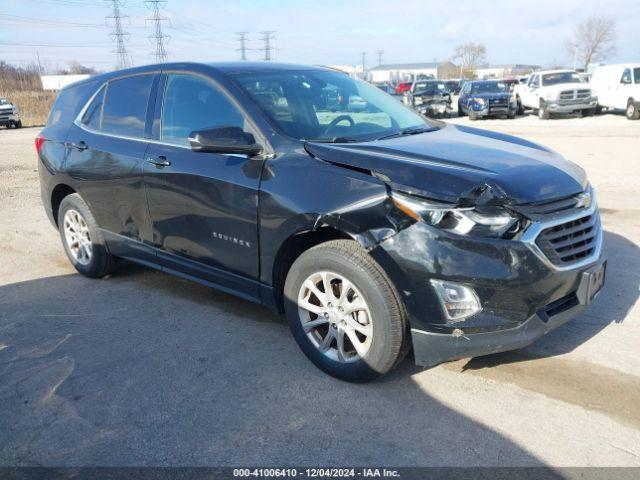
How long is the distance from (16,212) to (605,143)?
512 inches

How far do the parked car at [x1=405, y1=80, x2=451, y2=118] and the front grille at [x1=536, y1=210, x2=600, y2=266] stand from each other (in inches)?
910

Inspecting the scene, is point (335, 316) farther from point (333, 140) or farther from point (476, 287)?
point (333, 140)

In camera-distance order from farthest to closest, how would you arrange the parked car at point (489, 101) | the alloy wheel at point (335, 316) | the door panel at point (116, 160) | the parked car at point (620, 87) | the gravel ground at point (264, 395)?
1. the parked car at point (489, 101)
2. the parked car at point (620, 87)
3. the door panel at point (116, 160)
4. the alloy wheel at point (335, 316)
5. the gravel ground at point (264, 395)

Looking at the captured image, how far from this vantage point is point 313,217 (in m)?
3.35

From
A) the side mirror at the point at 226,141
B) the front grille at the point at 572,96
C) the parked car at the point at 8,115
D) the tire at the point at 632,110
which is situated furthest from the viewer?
the parked car at the point at 8,115

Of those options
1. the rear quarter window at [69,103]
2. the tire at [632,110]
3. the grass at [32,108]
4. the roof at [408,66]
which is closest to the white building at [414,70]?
the roof at [408,66]

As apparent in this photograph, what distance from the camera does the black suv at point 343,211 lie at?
3006mm

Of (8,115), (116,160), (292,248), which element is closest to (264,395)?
A: (292,248)

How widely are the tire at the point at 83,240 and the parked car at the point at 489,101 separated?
2135 cm

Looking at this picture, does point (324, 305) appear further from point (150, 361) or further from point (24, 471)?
point (24, 471)

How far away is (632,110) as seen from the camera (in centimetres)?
2127

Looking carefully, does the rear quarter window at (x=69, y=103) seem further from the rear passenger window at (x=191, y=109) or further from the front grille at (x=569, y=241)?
the front grille at (x=569, y=241)

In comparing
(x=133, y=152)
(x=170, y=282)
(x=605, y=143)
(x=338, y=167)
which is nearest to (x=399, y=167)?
(x=338, y=167)

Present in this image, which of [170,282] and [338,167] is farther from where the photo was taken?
[170,282]
